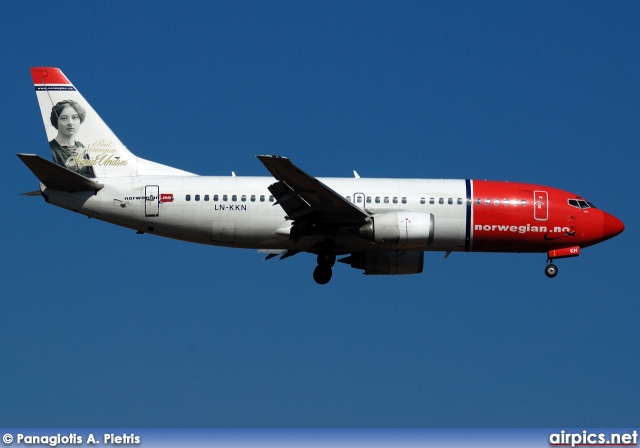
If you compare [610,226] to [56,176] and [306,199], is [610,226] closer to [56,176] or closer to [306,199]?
[306,199]

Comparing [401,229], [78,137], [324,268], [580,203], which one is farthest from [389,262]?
[78,137]

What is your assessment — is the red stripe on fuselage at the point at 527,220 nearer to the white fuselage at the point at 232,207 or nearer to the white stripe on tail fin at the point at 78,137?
the white fuselage at the point at 232,207

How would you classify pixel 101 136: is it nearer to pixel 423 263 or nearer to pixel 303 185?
pixel 303 185

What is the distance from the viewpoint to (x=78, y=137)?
168 feet

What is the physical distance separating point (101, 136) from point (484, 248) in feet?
51.4

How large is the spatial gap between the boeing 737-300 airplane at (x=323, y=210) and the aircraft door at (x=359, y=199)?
0.12 ft

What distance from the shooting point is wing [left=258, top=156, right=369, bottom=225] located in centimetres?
4588

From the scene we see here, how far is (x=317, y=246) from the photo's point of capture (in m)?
49.9

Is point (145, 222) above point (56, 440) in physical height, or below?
above

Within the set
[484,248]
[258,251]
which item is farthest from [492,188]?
[258,251]

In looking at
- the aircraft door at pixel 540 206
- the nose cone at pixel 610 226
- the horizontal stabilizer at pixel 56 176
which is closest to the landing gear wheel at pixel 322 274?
the aircraft door at pixel 540 206

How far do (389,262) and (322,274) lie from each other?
285 cm

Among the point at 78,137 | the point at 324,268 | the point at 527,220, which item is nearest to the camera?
the point at 527,220

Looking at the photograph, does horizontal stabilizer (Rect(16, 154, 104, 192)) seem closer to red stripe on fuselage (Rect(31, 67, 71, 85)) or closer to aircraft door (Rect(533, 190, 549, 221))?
red stripe on fuselage (Rect(31, 67, 71, 85))
